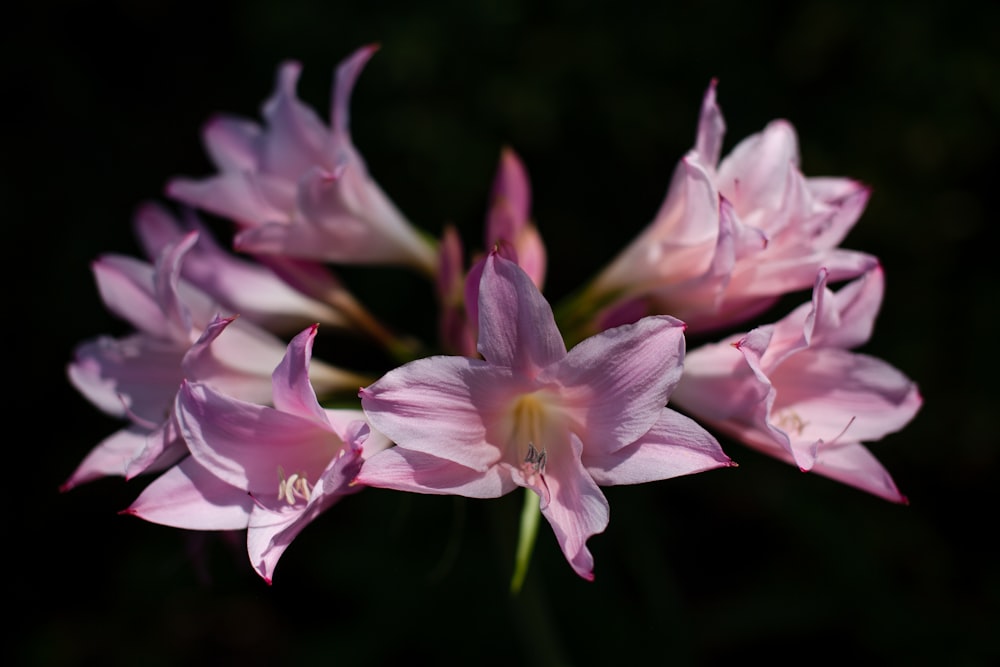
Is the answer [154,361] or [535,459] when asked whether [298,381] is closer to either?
[535,459]

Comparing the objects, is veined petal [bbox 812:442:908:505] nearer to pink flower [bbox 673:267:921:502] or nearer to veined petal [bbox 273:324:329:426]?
pink flower [bbox 673:267:921:502]

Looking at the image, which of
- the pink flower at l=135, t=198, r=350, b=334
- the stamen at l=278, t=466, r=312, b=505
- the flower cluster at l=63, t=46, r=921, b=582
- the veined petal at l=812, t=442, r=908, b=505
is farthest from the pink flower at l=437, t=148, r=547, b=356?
the veined petal at l=812, t=442, r=908, b=505

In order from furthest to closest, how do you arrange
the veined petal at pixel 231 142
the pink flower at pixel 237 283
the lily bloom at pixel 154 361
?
the veined petal at pixel 231 142, the pink flower at pixel 237 283, the lily bloom at pixel 154 361

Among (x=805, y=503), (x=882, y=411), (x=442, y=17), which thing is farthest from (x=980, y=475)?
(x=442, y=17)

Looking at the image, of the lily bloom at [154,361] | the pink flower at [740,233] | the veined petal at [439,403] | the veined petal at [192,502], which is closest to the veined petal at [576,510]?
the veined petal at [439,403]

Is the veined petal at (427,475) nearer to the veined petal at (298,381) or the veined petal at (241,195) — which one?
the veined petal at (298,381)

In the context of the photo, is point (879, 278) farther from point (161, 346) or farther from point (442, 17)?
point (442, 17)
